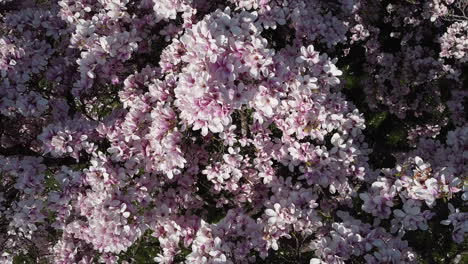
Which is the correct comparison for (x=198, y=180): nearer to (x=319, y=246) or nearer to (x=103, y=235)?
(x=103, y=235)

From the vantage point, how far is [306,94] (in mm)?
3928

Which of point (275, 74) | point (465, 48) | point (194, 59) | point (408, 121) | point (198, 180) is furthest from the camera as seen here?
point (408, 121)

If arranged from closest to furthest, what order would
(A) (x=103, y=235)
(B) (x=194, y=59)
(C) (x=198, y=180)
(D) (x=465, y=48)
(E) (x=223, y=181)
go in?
(B) (x=194, y=59) < (A) (x=103, y=235) < (E) (x=223, y=181) < (C) (x=198, y=180) < (D) (x=465, y=48)

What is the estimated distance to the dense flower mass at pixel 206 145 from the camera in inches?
142

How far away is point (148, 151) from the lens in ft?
13.7

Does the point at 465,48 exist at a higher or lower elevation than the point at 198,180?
higher

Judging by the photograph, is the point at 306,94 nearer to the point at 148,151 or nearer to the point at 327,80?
the point at 327,80

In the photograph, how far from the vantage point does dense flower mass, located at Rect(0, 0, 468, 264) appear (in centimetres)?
360

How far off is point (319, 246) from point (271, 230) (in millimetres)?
602

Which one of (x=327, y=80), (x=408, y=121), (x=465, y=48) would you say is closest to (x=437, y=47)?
(x=465, y=48)

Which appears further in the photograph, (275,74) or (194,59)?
(275,74)

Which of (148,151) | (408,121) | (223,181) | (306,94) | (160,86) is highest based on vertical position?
(306,94)

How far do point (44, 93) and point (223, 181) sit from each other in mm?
2449

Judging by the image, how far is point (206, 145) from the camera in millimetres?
4910
